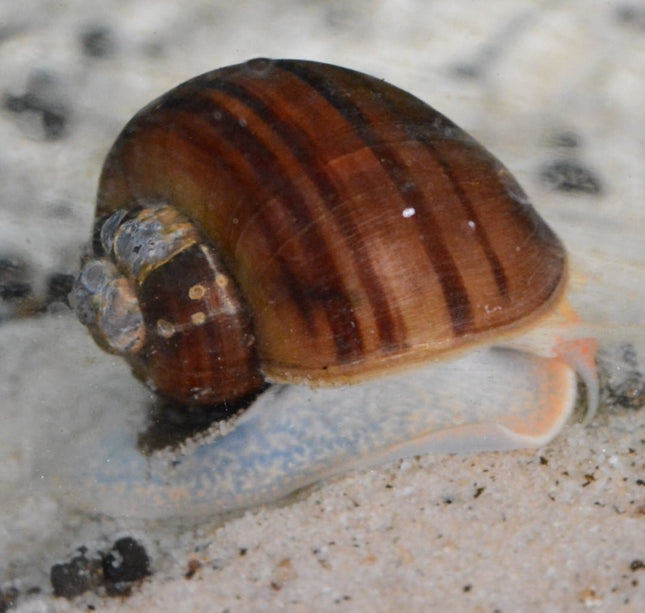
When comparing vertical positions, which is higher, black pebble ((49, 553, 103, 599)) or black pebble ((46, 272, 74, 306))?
black pebble ((46, 272, 74, 306))

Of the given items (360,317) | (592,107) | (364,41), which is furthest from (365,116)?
(592,107)

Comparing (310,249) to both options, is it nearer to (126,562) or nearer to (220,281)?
(220,281)

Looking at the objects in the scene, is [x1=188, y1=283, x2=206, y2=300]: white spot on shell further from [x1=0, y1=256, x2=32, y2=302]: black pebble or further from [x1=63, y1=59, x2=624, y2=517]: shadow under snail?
[x1=0, y1=256, x2=32, y2=302]: black pebble

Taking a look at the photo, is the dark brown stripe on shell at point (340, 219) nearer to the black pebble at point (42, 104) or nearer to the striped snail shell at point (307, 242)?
the striped snail shell at point (307, 242)

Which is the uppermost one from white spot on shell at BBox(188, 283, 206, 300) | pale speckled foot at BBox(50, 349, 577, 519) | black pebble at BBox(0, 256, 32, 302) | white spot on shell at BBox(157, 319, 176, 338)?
white spot on shell at BBox(188, 283, 206, 300)

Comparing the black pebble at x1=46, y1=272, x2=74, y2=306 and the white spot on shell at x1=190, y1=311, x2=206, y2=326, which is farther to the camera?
the black pebble at x1=46, y1=272, x2=74, y2=306

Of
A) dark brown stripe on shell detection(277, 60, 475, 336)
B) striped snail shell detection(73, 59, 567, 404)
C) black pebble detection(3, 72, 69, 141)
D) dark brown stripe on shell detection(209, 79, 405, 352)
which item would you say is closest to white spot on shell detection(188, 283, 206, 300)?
striped snail shell detection(73, 59, 567, 404)

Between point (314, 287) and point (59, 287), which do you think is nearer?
point (314, 287)

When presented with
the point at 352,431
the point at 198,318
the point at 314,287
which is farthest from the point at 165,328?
the point at 352,431
